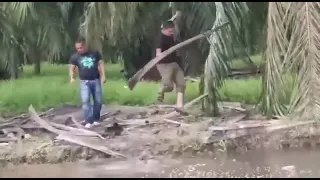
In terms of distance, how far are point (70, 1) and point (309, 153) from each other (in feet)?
19.0

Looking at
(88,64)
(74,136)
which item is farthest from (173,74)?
(74,136)

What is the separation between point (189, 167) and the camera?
19.6 ft

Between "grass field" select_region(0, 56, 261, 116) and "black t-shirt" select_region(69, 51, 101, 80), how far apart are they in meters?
1.80

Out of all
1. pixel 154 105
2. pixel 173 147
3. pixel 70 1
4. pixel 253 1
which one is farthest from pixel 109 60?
pixel 173 147

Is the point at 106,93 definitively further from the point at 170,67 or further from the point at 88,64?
the point at 88,64

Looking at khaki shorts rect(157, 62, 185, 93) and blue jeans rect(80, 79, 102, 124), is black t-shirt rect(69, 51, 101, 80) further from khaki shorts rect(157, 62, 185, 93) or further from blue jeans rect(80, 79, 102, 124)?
khaki shorts rect(157, 62, 185, 93)

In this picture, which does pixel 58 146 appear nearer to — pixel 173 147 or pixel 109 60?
pixel 173 147

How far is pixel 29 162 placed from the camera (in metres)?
6.38

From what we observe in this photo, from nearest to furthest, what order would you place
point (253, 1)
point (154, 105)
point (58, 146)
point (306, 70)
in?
point (306, 70), point (58, 146), point (253, 1), point (154, 105)

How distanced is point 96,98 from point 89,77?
0.30 m

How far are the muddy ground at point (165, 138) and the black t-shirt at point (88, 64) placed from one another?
0.68 metres

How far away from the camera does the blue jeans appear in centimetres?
762

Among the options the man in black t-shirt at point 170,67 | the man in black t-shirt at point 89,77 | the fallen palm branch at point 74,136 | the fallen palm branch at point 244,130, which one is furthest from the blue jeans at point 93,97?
the fallen palm branch at point 244,130

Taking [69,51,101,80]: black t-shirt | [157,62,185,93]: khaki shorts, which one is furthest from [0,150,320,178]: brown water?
[157,62,185,93]: khaki shorts
